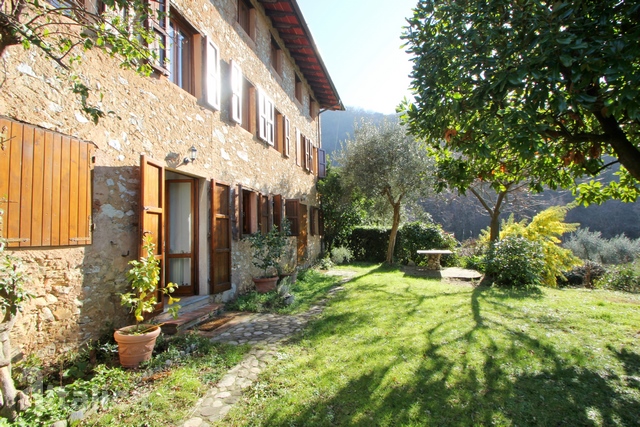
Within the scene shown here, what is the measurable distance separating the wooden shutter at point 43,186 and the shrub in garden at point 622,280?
1208cm

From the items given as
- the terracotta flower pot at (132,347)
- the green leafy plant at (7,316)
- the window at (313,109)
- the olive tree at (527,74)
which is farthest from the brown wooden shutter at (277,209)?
the green leafy plant at (7,316)

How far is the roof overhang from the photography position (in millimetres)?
8289

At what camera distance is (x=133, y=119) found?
4.01 m

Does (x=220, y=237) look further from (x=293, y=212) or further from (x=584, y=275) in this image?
(x=584, y=275)

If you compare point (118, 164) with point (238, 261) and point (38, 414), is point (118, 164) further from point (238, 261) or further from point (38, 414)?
point (238, 261)

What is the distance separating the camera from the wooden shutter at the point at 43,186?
267cm

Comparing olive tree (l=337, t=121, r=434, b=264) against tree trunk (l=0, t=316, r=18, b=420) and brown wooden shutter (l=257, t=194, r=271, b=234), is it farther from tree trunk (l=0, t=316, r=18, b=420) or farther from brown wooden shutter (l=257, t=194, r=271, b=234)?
tree trunk (l=0, t=316, r=18, b=420)

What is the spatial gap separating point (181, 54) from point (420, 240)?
1029cm

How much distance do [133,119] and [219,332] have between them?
2823 mm

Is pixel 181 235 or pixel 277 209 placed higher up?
pixel 277 209

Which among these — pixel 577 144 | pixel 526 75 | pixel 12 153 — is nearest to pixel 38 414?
pixel 12 153

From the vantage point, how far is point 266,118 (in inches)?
323

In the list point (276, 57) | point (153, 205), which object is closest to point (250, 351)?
point (153, 205)

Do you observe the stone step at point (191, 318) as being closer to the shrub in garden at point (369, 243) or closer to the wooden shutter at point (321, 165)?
the wooden shutter at point (321, 165)
